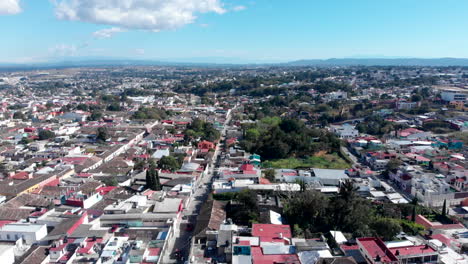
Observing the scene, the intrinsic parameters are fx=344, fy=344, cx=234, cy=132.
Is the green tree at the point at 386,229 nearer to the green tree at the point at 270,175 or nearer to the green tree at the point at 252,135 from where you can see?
the green tree at the point at 270,175

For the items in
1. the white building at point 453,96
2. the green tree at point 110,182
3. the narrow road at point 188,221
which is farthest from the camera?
the white building at point 453,96

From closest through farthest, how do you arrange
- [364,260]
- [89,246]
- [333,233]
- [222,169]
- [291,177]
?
[364,260], [89,246], [333,233], [291,177], [222,169]

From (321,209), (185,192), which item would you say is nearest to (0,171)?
(185,192)

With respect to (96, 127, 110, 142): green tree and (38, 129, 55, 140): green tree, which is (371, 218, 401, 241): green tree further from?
(38, 129, 55, 140): green tree

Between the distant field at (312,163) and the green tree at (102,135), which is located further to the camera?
the green tree at (102,135)

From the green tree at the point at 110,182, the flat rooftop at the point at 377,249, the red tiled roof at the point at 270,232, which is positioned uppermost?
the flat rooftop at the point at 377,249

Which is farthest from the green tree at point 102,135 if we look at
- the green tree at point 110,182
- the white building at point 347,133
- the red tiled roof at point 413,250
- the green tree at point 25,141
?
the red tiled roof at point 413,250

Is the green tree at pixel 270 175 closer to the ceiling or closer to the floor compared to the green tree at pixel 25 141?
closer to the floor

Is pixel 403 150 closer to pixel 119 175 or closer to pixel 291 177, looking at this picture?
pixel 291 177
